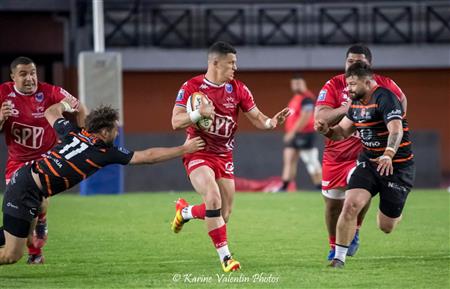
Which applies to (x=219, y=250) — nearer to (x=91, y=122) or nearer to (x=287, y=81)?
(x=91, y=122)

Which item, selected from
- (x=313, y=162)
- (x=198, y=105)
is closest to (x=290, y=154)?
(x=313, y=162)

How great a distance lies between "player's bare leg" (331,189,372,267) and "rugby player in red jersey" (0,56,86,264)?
314 centimetres

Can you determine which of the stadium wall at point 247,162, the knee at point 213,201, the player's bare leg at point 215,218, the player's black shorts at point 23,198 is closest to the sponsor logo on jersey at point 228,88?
the player's bare leg at point 215,218

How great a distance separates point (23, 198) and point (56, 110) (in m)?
1.49

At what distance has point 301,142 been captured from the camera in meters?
23.0

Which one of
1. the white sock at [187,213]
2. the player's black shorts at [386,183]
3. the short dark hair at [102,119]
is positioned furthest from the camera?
the white sock at [187,213]

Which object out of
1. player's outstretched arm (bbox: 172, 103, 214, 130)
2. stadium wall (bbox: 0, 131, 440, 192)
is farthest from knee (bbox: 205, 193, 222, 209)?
stadium wall (bbox: 0, 131, 440, 192)

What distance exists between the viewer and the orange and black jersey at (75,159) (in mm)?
9656

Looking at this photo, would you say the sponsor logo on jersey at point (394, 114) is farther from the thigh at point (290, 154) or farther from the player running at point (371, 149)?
the thigh at point (290, 154)

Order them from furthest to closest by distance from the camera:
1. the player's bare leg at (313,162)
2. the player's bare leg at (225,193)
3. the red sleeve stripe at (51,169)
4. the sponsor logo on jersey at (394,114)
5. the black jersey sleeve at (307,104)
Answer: the player's bare leg at (313,162) < the black jersey sleeve at (307,104) < the player's bare leg at (225,193) < the sponsor logo on jersey at (394,114) < the red sleeve stripe at (51,169)

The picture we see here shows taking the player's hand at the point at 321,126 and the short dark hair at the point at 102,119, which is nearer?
the short dark hair at the point at 102,119

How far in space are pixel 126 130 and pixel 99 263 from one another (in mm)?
18464

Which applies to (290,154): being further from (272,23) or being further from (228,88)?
(228,88)

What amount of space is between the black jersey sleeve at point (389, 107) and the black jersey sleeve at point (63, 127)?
293cm
